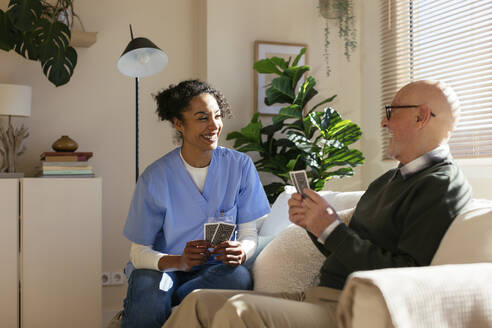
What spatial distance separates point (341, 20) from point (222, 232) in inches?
97.0

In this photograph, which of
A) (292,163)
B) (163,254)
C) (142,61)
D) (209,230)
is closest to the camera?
(209,230)

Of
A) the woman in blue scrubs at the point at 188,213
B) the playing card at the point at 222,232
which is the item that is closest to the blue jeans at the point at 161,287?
the woman in blue scrubs at the point at 188,213

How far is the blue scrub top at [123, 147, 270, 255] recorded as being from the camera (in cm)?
228

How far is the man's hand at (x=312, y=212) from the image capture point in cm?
163

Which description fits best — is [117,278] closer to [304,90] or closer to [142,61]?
[142,61]

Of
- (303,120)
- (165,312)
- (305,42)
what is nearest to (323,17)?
(305,42)

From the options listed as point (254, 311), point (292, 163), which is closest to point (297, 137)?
point (292, 163)

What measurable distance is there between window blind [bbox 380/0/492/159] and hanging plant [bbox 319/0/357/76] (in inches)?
10.4

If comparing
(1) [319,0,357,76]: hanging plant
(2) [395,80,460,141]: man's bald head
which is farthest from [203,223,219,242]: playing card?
(1) [319,0,357,76]: hanging plant

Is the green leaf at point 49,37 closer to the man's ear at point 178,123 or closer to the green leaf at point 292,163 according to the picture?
the man's ear at point 178,123

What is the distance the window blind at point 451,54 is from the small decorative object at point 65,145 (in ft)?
6.77

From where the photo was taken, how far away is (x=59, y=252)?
10.3 feet

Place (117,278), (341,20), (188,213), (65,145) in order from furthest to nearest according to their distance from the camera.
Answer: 1. (341,20)
2. (117,278)
3. (65,145)
4. (188,213)

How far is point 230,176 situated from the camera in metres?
2.39
